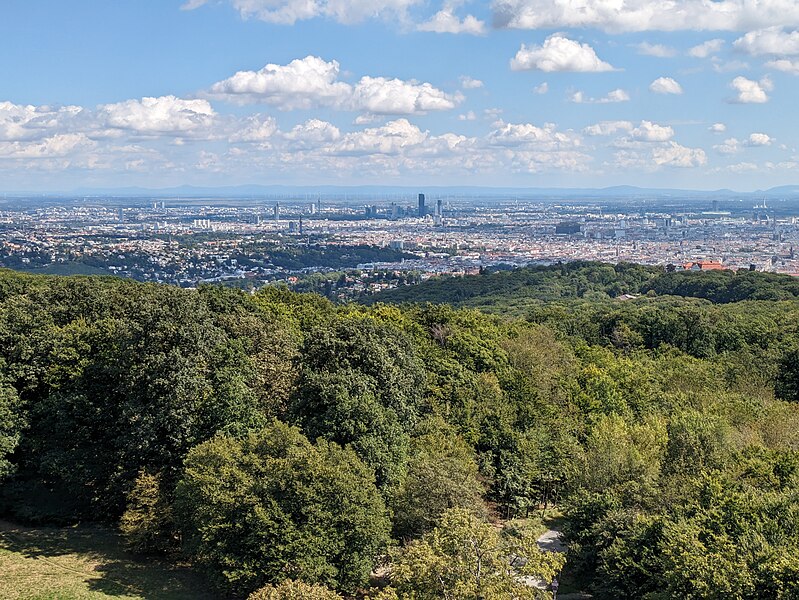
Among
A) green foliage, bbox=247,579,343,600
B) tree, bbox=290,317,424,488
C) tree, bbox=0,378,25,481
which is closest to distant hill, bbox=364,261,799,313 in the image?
tree, bbox=290,317,424,488

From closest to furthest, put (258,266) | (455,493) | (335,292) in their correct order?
(455,493), (335,292), (258,266)

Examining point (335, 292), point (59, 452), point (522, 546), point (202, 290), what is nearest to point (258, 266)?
point (335, 292)

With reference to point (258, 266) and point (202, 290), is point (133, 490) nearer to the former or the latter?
point (202, 290)

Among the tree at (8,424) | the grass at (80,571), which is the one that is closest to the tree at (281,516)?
the grass at (80,571)

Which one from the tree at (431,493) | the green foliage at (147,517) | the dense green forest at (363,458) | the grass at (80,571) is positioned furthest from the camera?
the green foliage at (147,517)

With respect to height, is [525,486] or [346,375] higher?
[346,375]

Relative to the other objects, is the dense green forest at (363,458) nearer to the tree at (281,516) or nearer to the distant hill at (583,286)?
the tree at (281,516)
